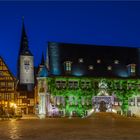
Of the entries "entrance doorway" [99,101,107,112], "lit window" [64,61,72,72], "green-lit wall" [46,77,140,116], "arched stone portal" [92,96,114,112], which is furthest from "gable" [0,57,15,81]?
"entrance doorway" [99,101,107,112]

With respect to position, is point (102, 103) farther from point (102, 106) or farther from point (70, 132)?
point (70, 132)

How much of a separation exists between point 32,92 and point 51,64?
1051 inches

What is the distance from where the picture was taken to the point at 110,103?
2280 inches

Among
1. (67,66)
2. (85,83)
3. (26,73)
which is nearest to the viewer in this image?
(67,66)

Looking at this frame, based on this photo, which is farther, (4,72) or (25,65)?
(25,65)

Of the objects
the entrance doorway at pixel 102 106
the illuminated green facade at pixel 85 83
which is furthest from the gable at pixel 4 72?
the entrance doorway at pixel 102 106

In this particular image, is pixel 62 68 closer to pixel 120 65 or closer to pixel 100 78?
pixel 100 78

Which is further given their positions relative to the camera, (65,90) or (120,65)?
(120,65)

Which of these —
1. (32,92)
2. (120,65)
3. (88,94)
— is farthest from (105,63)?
(32,92)

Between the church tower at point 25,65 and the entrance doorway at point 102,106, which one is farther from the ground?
the church tower at point 25,65

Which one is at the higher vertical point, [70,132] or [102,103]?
[102,103]

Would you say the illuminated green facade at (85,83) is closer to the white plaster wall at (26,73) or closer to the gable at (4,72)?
the gable at (4,72)

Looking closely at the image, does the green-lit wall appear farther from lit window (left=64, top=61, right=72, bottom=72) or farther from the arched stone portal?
lit window (left=64, top=61, right=72, bottom=72)

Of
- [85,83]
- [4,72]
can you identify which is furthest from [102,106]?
[4,72]
